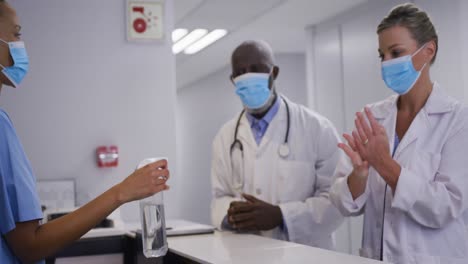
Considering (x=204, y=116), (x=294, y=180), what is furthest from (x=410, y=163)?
(x=204, y=116)

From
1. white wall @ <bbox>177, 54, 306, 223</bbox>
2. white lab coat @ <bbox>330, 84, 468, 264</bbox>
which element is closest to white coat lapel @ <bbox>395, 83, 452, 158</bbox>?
white lab coat @ <bbox>330, 84, 468, 264</bbox>

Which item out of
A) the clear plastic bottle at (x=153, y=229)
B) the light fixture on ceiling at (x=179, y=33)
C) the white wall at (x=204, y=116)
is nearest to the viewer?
the clear plastic bottle at (x=153, y=229)

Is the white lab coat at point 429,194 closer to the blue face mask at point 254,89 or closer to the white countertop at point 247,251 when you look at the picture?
the white countertop at point 247,251

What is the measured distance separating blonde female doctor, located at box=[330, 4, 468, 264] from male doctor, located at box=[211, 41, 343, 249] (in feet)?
1.15

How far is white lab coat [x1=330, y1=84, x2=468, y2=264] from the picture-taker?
1.78 m

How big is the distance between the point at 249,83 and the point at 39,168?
1305 mm

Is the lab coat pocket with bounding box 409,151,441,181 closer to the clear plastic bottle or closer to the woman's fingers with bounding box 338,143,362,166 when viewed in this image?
the woman's fingers with bounding box 338,143,362,166

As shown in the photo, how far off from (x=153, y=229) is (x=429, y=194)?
0.90 metres

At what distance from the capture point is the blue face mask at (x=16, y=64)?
5.26ft

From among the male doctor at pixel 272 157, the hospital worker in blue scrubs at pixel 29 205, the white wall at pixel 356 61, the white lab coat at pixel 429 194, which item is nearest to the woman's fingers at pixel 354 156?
the white lab coat at pixel 429 194

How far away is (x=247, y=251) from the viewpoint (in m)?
1.69

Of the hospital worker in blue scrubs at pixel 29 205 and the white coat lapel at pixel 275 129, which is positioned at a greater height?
the white coat lapel at pixel 275 129

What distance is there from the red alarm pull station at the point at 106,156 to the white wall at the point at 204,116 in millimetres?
3740

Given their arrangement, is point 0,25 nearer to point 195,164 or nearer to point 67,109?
point 67,109
